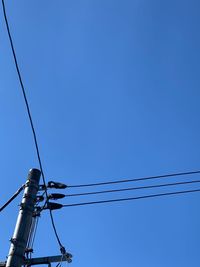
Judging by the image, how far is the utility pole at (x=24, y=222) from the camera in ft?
28.1

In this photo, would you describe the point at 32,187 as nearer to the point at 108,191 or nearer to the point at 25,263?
the point at 25,263

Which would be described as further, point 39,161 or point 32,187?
point 39,161

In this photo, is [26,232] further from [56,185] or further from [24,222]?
[56,185]

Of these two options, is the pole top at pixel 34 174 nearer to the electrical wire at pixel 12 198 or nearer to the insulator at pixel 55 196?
the electrical wire at pixel 12 198

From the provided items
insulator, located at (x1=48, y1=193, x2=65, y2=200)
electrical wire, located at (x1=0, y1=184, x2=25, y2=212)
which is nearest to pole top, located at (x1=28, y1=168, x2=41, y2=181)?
Answer: electrical wire, located at (x1=0, y1=184, x2=25, y2=212)

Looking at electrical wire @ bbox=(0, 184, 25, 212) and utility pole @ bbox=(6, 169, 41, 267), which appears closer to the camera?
utility pole @ bbox=(6, 169, 41, 267)

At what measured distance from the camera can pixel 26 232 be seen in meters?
8.88

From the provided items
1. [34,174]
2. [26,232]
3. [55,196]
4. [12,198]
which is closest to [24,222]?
[26,232]

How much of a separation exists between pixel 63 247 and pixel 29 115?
3240mm

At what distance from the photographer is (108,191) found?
12539mm

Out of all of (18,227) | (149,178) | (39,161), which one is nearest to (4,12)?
(39,161)

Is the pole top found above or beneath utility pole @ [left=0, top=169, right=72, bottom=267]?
above

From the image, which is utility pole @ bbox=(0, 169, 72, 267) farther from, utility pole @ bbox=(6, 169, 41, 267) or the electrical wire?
the electrical wire

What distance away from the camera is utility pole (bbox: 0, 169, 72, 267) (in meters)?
8.57
